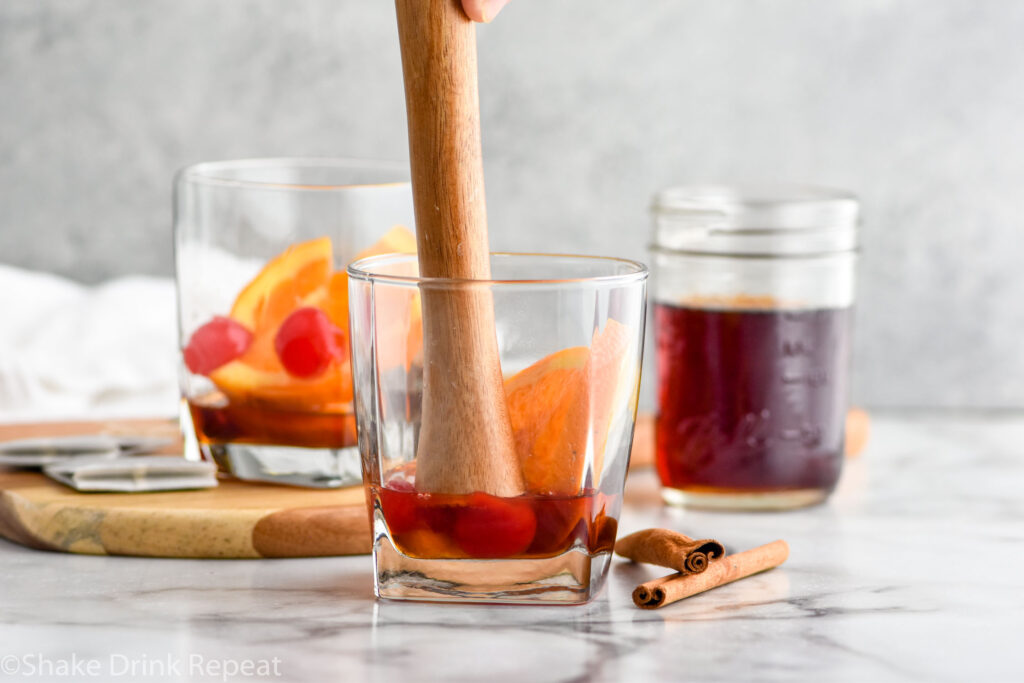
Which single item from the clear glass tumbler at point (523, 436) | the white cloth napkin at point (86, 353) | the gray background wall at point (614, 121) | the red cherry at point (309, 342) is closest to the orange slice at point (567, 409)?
the clear glass tumbler at point (523, 436)

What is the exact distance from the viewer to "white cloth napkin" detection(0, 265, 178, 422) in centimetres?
142

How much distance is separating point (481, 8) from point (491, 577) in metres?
0.32

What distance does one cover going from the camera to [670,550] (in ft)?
2.47

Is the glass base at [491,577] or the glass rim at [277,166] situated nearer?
the glass base at [491,577]

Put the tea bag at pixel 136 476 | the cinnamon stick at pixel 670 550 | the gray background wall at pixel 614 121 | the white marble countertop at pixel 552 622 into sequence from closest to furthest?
the white marble countertop at pixel 552 622 → the cinnamon stick at pixel 670 550 → the tea bag at pixel 136 476 → the gray background wall at pixel 614 121

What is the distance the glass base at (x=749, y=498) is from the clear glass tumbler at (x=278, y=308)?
0.87ft

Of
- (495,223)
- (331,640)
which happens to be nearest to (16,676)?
(331,640)

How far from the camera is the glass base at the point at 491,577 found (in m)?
0.68

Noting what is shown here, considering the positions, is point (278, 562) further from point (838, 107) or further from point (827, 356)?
point (838, 107)

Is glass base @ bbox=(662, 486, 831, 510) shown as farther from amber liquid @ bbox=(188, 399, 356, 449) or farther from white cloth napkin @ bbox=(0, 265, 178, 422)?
white cloth napkin @ bbox=(0, 265, 178, 422)

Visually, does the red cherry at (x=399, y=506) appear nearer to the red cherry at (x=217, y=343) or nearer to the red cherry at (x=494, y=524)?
the red cherry at (x=494, y=524)

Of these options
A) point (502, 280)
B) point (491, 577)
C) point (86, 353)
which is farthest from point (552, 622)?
point (86, 353)

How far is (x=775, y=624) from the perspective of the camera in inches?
27.3

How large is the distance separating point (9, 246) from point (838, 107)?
3.80ft
